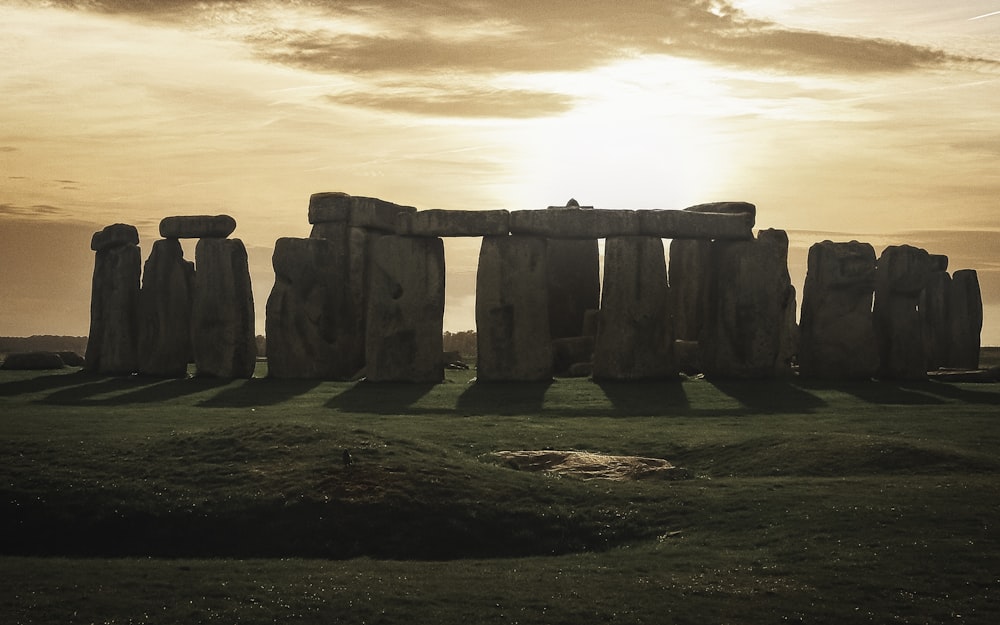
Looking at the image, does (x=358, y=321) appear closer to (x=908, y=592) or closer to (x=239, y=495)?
(x=239, y=495)

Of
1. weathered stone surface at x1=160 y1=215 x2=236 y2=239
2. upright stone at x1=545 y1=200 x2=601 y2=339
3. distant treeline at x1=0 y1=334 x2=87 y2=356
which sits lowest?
distant treeline at x1=0 y1=334 x2=87 y2=356

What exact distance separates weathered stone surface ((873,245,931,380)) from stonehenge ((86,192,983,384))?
4 centimetres

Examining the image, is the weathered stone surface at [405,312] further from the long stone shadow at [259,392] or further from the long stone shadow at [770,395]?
the long stone shadow at [770,395]

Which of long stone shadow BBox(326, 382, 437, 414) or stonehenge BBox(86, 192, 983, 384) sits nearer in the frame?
long stone shadow BBox(326, 382, 437, 414)

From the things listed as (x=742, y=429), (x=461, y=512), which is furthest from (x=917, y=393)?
(x=461, y=512)

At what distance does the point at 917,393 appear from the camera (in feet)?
98.3

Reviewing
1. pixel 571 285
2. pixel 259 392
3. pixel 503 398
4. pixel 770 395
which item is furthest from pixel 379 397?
pixel 571 285

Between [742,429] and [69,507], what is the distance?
476 inches

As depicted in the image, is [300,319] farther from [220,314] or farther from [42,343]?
[42,343]

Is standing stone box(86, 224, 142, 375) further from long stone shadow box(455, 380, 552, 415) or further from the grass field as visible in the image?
the grass field

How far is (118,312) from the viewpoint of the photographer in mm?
35438

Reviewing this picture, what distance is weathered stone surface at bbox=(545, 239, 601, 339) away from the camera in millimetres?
39375

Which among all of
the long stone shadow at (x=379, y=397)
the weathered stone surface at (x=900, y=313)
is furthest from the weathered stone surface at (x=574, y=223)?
the weathered stone surface at (x=900, y=313)

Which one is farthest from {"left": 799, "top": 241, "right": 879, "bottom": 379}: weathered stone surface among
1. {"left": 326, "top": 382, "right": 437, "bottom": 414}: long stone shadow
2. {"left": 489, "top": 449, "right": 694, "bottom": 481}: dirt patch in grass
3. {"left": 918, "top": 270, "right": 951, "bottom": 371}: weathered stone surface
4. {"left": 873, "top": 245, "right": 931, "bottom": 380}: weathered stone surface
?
{"left": 489, "top": 449, "right": 694, "bottom": 481}: dirt patch in grass
